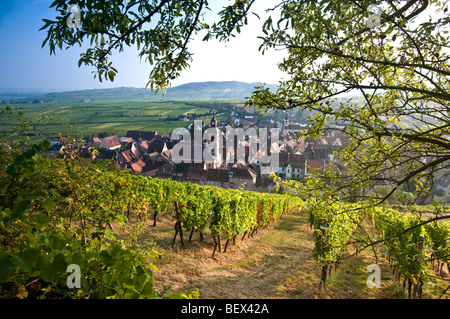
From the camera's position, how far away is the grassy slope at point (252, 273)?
798 centimetres

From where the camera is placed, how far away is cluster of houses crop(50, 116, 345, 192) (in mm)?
54531

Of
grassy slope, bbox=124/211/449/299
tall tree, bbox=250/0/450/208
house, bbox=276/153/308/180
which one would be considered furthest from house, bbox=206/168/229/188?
tall tree, bbox=250/0/450/208

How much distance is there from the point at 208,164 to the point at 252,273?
51.7 metres

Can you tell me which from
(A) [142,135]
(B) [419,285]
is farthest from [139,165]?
(B) [419,285]

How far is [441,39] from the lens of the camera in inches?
152

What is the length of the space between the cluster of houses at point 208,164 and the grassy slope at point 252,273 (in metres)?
24.7

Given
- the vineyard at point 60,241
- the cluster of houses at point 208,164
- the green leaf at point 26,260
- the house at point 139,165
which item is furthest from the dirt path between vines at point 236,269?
the house at point 139,165

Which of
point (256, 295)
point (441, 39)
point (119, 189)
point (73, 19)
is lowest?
point (256, 295)

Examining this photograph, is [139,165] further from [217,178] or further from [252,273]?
[252,273]

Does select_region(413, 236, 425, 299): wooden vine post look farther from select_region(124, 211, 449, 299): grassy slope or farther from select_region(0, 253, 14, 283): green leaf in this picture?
select_region(0, 253, 14, 283): green leaf

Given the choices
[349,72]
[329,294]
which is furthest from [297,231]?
[349,72]
